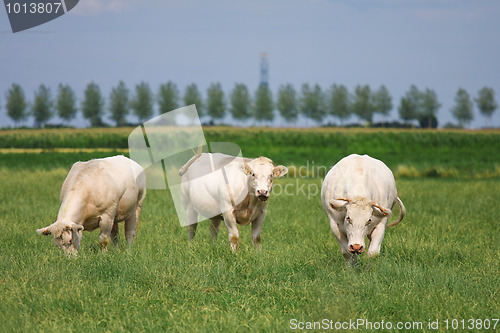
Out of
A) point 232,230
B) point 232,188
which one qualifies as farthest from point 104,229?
point 232,188

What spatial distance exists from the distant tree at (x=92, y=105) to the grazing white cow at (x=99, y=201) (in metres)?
94.8

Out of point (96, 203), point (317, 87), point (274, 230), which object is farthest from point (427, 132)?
point (96, 203)

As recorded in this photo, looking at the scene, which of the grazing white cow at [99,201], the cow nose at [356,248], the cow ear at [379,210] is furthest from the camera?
the grazing white cow at [99,201]

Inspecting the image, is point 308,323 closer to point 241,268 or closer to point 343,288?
point 343,288

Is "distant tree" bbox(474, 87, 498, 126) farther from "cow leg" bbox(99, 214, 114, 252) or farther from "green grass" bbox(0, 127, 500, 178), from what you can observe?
"cow leg" bbox(99, 214, 114, 252)

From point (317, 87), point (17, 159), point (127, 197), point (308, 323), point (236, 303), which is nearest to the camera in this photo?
point (308, 323)

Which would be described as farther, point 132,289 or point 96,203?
point 96,203

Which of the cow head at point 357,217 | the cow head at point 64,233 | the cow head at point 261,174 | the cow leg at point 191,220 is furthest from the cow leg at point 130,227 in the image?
the cow head at point 357,217

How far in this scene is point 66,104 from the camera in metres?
98.2

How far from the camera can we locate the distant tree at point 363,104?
110m

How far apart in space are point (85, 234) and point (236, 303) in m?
5.98

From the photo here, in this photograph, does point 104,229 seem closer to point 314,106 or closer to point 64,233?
point 64,233

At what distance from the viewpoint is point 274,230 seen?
1218 centimetres

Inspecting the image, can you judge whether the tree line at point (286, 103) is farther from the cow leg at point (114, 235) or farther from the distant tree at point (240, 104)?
the cow leg at point (114, 235)
